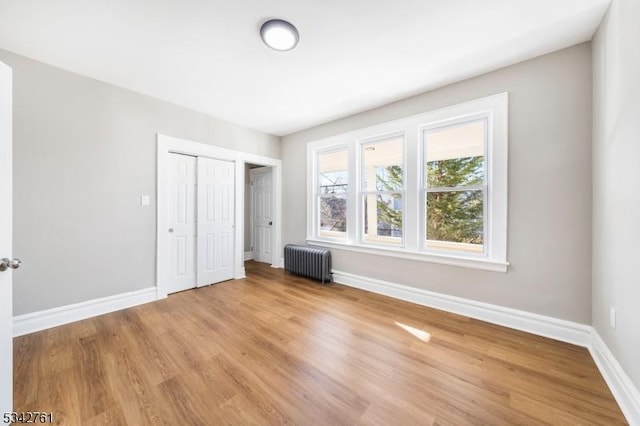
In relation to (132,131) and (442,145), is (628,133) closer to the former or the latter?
(442,145)

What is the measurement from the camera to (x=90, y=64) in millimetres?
2451

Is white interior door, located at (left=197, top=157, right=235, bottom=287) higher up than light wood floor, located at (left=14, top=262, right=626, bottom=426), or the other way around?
white interior door, located at (left=197, top=157, right=235, bottom=287)

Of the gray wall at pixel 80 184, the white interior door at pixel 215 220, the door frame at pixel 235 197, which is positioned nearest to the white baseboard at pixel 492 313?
the door frame at pixel 235 197

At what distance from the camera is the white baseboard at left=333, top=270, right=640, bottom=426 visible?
1449mm

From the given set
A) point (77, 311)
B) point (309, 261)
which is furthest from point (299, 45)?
point (77, 311)

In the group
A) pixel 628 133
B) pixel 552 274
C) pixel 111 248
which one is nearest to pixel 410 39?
pixel 628 133

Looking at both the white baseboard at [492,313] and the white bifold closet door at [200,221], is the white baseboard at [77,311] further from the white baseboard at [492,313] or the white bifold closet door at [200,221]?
→ the white baseboard at [492,313]

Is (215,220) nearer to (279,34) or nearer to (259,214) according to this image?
(259,214)

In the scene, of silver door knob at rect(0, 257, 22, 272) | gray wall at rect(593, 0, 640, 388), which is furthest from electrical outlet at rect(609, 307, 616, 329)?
silver door knob at rect(0, 257, 22, 272)

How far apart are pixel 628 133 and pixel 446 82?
66.8 inches

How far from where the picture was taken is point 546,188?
2.28m

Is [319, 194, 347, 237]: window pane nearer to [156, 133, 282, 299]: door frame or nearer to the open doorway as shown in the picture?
[156, 133, 282, 299]: door frame

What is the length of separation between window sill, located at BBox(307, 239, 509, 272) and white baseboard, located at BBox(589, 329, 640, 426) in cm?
81

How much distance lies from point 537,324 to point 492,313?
0.35 meters
